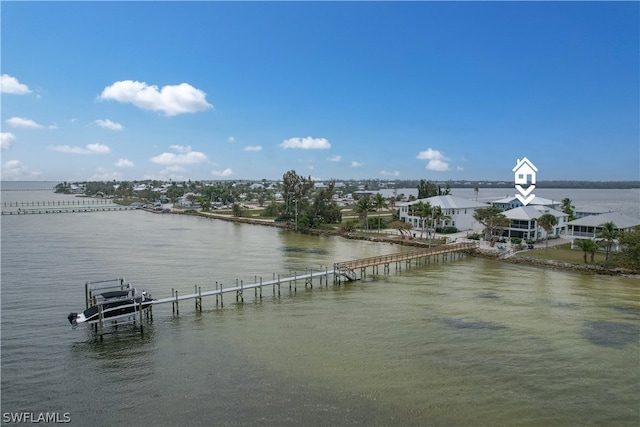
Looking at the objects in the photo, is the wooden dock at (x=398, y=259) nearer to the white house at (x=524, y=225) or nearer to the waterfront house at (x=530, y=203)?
the white house at (x=524, y=225)

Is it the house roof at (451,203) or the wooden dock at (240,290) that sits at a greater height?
the house roof at (451,203)

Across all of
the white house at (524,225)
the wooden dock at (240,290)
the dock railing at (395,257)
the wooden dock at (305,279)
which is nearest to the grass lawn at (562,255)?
the white house at (524,225)

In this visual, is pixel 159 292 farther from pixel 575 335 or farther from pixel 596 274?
pixel 596 274

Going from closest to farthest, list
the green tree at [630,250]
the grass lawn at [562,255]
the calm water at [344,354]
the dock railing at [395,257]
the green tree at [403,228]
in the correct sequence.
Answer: the calm water at [344,354] → the dock railing at [395,257] → the green tree at [630,250] → the grass lawn at [562,255] → the green tree at [403,228]

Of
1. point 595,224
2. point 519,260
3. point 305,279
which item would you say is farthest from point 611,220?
point 305,279

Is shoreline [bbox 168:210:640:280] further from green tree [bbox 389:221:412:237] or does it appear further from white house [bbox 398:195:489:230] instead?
white house [bbox 398:195:489:230]

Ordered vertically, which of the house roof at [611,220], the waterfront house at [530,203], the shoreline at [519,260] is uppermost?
the waterfront house at [530,203]

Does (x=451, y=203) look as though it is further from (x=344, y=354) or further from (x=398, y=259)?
(x=344, y=354)

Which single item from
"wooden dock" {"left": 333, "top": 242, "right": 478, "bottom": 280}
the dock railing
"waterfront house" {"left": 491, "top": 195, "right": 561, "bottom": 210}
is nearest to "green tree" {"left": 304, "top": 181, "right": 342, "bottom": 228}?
"waterfront house" {"left": 491, "top": 195, "right": 561, "bottom": 210}
